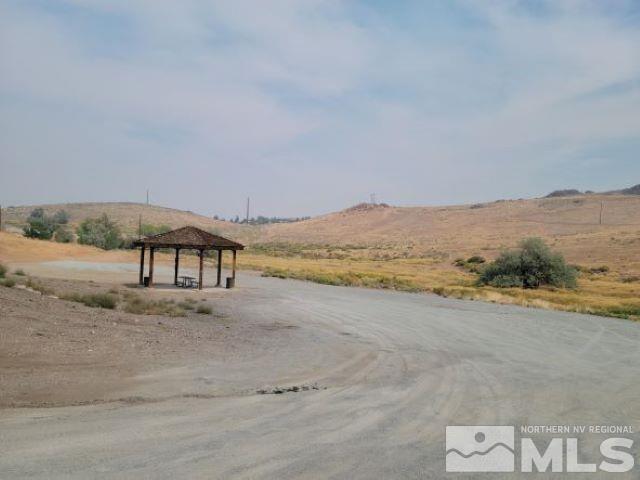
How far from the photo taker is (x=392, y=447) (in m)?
7.60

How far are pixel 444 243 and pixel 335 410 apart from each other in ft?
308

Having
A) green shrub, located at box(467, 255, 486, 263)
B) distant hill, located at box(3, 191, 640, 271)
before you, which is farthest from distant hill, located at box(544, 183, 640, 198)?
green shrub, located at box(467, 255, 486, 263)

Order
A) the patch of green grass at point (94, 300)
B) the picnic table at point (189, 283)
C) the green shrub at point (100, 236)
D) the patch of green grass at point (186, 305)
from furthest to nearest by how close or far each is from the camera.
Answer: the green shrub at point (100, 236) < the picnic table at point (189, 283) < the patch of green grass at point (186, 305) < the patch of green grass at point (94, 300)

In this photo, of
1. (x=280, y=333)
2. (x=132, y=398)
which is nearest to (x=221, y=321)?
(x=280, y=333)

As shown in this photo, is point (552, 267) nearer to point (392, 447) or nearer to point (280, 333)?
point (280, 333)

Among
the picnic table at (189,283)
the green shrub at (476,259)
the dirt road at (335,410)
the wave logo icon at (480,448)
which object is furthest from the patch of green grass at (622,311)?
the green shrub at (476,259)

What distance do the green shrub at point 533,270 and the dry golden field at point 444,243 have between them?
1902 millimetres

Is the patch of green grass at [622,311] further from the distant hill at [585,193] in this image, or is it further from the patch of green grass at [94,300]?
the distant hill at [585,193]

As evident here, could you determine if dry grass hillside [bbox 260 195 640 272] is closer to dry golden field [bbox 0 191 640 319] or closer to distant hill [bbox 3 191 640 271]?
distant hill [bbox 3 191 640 271]

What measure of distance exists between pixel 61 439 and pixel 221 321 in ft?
42.9

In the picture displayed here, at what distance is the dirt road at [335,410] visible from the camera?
22.3ft

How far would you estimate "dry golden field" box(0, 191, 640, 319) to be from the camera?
1682 inches

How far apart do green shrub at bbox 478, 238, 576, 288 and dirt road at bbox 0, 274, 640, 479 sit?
92.7 feet

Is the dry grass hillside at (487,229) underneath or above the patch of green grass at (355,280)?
above
